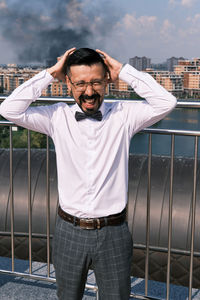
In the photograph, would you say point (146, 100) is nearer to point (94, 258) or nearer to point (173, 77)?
point (94, 258)

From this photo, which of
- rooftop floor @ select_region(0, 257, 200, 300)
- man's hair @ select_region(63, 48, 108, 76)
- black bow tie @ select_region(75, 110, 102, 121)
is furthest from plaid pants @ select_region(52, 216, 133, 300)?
rooftop floor @ select_region(0, 257, 200, 300)

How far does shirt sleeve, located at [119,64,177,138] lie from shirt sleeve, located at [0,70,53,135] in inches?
18.6

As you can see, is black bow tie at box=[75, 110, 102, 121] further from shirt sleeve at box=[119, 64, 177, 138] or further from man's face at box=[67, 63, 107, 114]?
shirt sleeve at box=[119, 64, 177, 138]

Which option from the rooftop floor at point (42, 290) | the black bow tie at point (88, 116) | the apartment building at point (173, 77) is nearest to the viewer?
the black bow tie at point (88, 116)

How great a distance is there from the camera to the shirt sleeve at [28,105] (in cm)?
236

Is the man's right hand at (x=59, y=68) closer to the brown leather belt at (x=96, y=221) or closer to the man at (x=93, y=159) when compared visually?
the man at (x=93, y=159)

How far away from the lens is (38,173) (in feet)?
31.7

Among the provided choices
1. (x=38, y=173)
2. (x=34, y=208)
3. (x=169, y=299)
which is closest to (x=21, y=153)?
(x=38, y=173)

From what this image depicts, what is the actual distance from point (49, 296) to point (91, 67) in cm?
242

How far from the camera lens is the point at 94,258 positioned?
2.33 meters

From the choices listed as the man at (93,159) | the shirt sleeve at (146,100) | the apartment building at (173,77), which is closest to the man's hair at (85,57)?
the man at (93,159)

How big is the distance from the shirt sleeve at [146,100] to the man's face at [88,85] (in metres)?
0.16

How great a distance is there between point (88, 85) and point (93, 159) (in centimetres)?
42

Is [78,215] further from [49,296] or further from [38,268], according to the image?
[38,268]
